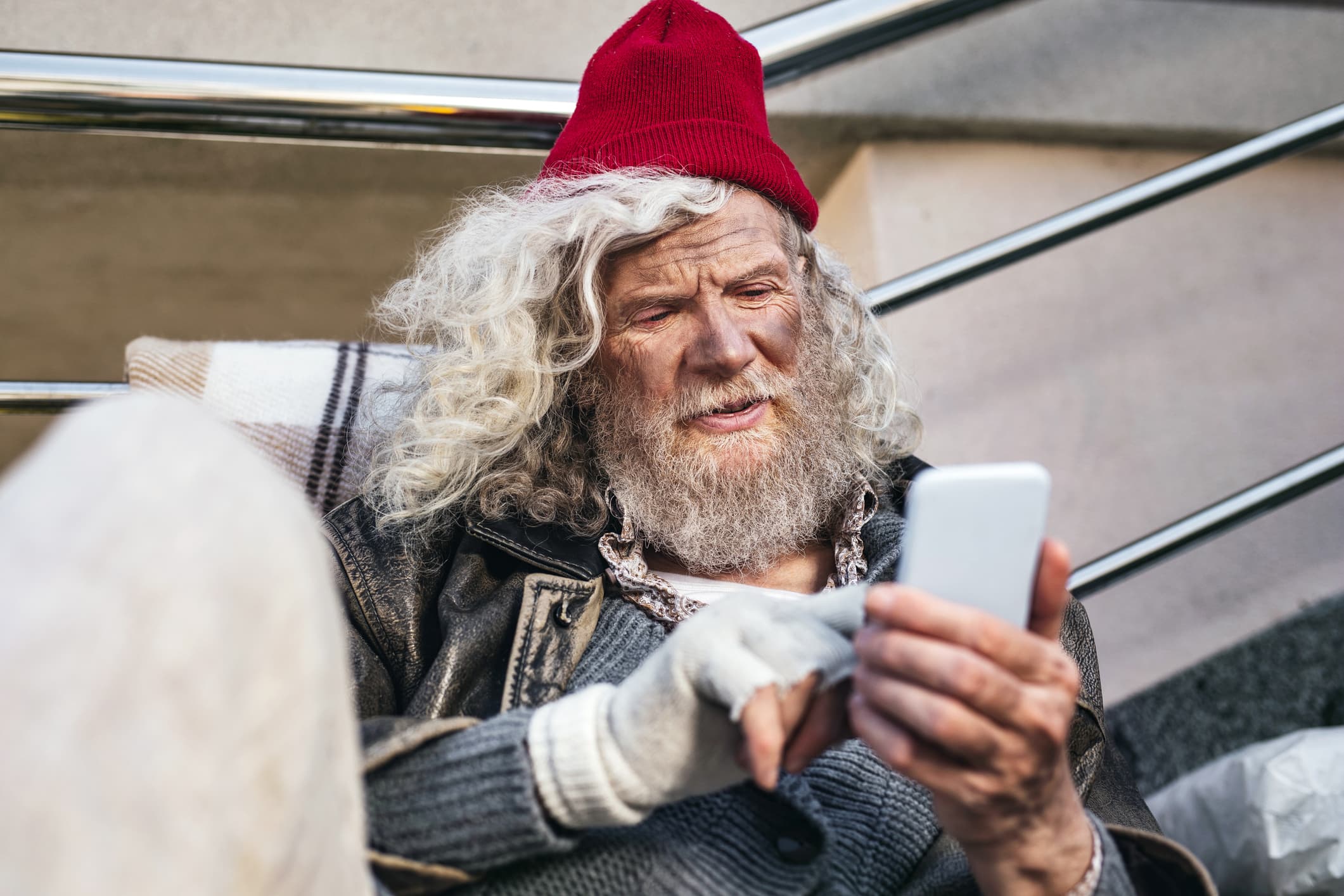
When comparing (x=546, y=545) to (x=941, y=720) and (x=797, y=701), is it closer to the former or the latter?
(x=797, y=701)

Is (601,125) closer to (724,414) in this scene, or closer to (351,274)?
(724,414)

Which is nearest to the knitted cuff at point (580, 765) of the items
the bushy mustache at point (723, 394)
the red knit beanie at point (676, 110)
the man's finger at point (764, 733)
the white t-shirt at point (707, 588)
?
the man's finger at point (764, 733)

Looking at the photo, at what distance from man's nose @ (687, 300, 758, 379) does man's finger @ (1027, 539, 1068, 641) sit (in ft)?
2.63

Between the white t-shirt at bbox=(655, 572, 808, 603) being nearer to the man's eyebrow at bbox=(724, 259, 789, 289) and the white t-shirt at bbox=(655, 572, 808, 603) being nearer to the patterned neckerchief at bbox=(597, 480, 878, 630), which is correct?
the patterned neckerchief at bbox=(597, 480, 878, 630)

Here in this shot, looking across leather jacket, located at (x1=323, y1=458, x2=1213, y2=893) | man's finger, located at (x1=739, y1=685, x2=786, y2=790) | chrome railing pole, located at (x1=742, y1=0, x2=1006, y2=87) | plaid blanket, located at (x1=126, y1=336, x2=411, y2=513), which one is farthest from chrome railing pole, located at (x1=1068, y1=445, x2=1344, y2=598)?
plaid blanket, located at (x1=126, y1=336, x2=411, y2=513)

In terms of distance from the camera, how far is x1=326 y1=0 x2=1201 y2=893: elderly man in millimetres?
908

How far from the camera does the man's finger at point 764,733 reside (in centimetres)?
87

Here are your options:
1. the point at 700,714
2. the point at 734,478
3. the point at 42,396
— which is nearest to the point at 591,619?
the point at 734,478

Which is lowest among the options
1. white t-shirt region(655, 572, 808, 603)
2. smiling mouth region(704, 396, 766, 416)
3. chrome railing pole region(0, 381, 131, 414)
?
white t-shirt region(655, 572, 808, 603)

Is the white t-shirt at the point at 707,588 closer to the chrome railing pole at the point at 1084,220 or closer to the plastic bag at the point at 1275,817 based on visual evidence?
the chrome railing pole at the point at 1084,220

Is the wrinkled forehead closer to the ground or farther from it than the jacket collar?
farther from it

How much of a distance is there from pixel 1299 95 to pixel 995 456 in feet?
3.93

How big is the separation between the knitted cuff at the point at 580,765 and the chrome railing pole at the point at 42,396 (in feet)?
2.99

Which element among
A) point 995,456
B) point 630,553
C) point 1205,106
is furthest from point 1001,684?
point 1205,106
